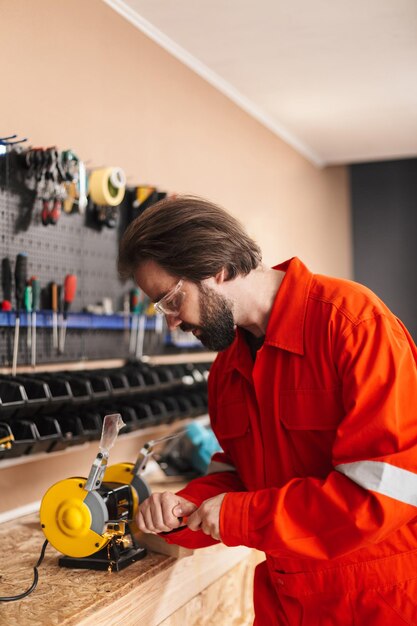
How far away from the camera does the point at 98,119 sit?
287 centimetres

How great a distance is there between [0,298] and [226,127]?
88.9 inches

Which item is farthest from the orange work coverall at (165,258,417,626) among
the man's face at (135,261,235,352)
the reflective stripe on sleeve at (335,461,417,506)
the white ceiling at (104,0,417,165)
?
the white ceiling at (104,0,417,165)

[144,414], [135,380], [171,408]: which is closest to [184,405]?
[171,408]

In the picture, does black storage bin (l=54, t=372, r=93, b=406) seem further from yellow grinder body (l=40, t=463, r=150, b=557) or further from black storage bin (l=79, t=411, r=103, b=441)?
yellow grinder body (l=40, t=463, r=150, b=557)

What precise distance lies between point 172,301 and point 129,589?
0.74 meters

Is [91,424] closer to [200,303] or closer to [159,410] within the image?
→ [159,410]

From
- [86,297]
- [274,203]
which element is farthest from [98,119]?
[274,203]

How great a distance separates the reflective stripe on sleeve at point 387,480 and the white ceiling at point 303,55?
88.8 inches

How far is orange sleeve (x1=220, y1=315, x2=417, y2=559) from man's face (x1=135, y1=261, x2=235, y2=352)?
0.28 meters

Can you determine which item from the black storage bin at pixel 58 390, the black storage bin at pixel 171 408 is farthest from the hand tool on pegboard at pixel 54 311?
the black storage bin at pixel 171 408

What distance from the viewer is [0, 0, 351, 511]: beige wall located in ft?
8.04

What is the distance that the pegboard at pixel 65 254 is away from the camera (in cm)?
235

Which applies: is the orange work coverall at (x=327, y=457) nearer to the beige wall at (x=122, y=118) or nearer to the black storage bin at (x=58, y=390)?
the black storage bin at (x=58, y=390)

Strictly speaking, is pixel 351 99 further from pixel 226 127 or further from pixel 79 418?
pixel 79 418
